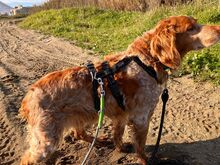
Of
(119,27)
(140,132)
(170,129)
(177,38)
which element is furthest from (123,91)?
(119,27)

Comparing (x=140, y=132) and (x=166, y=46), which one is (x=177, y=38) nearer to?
(x=166, y=46)

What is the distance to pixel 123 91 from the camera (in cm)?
472

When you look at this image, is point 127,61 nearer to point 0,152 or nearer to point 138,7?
point 0,152

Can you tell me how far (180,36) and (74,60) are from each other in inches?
248

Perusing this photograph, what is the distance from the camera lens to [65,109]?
178 inches

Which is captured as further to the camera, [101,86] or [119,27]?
[119,27]

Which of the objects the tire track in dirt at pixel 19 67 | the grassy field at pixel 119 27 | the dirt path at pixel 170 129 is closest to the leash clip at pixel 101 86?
the dirt path at pixel 170 129

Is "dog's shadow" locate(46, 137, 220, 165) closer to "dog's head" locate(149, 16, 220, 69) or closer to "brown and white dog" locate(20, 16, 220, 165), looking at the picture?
"brown and white dog" locate(20, 16, 220, 165)

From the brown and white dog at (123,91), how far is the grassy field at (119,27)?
297cm

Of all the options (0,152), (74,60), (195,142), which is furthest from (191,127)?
(74,60)

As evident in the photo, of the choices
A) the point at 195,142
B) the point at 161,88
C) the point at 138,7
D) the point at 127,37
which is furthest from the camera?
the point at 138,7

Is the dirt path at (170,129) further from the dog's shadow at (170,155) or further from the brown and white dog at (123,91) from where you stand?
the brown and white dog at (123,91)

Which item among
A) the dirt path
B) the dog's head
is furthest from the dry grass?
the dog's head

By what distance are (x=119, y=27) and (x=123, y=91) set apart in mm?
12038
